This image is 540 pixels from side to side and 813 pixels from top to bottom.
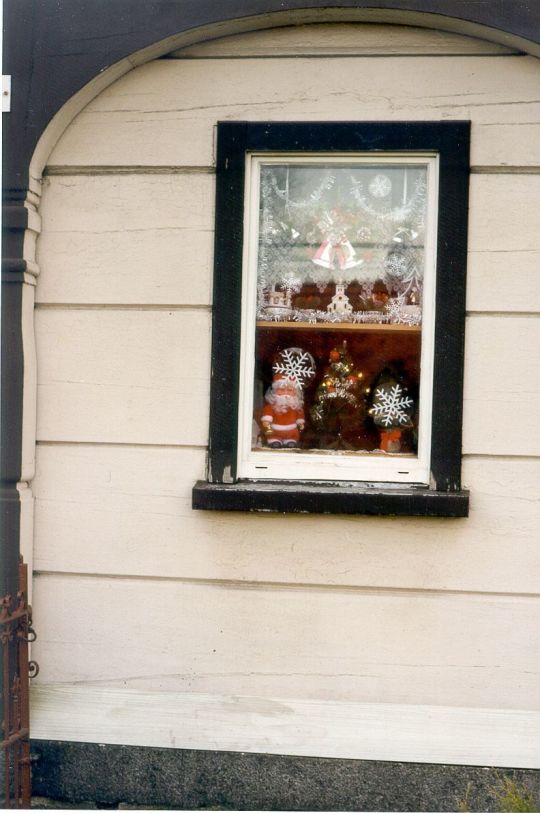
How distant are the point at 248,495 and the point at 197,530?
27 cm

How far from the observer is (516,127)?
3.21 metres

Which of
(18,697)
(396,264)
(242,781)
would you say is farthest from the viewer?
(396,264)

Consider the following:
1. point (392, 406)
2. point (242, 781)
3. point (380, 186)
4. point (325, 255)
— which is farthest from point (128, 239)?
point (242, 781)

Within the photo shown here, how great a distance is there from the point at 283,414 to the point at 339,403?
0.79 ft

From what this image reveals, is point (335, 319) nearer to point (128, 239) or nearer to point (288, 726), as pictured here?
point (128, 239)

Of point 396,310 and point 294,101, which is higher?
point 294,101

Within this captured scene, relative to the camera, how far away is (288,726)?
3.29 meters

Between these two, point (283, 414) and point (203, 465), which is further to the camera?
point (283, 414)

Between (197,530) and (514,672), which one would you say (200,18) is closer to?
(197,530)

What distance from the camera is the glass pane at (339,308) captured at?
11.2 feet

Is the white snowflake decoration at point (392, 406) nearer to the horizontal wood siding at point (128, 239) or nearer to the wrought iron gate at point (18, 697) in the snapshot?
the horizontal wood siding at point (128, 239)

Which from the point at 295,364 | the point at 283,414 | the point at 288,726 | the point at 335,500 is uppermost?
the point at 295,364

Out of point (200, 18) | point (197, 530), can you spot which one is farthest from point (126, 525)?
point (200, 18)

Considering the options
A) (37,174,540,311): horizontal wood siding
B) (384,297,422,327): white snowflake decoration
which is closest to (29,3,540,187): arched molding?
(37,174,540,311): horizontal wood siding
